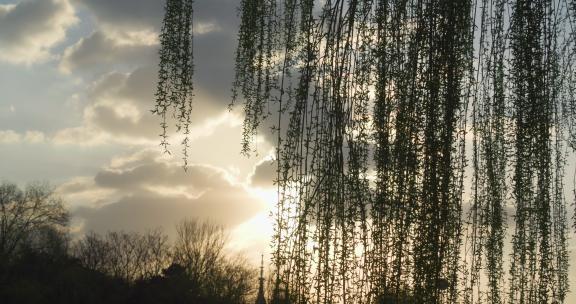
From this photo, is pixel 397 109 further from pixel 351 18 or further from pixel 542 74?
pixel 542 74

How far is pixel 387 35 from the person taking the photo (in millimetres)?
2023

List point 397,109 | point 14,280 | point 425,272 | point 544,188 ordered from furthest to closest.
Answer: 1. point 14,280
2. point 544,188
3. point 397,109
4. point 425,272

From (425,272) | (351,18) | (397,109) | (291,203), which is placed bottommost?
(425,272)

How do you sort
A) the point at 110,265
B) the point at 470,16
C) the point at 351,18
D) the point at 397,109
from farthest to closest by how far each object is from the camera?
the point at 110,265 < the point at 470,16 < the point at 397,109 < the point at 351,18

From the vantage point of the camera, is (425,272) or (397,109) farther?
(397,109)

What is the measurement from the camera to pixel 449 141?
70.9 inches

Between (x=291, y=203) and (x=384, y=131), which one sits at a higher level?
(x=384, y=131)

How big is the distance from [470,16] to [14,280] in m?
22.9

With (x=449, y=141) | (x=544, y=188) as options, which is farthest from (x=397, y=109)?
(x=544, y=188)

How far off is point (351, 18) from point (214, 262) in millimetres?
27649

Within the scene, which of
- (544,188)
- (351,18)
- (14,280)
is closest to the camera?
(351,18)

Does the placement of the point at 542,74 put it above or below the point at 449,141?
above

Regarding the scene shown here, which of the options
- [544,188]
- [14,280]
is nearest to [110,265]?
[14,280]

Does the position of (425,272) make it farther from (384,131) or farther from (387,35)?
(387,35)
